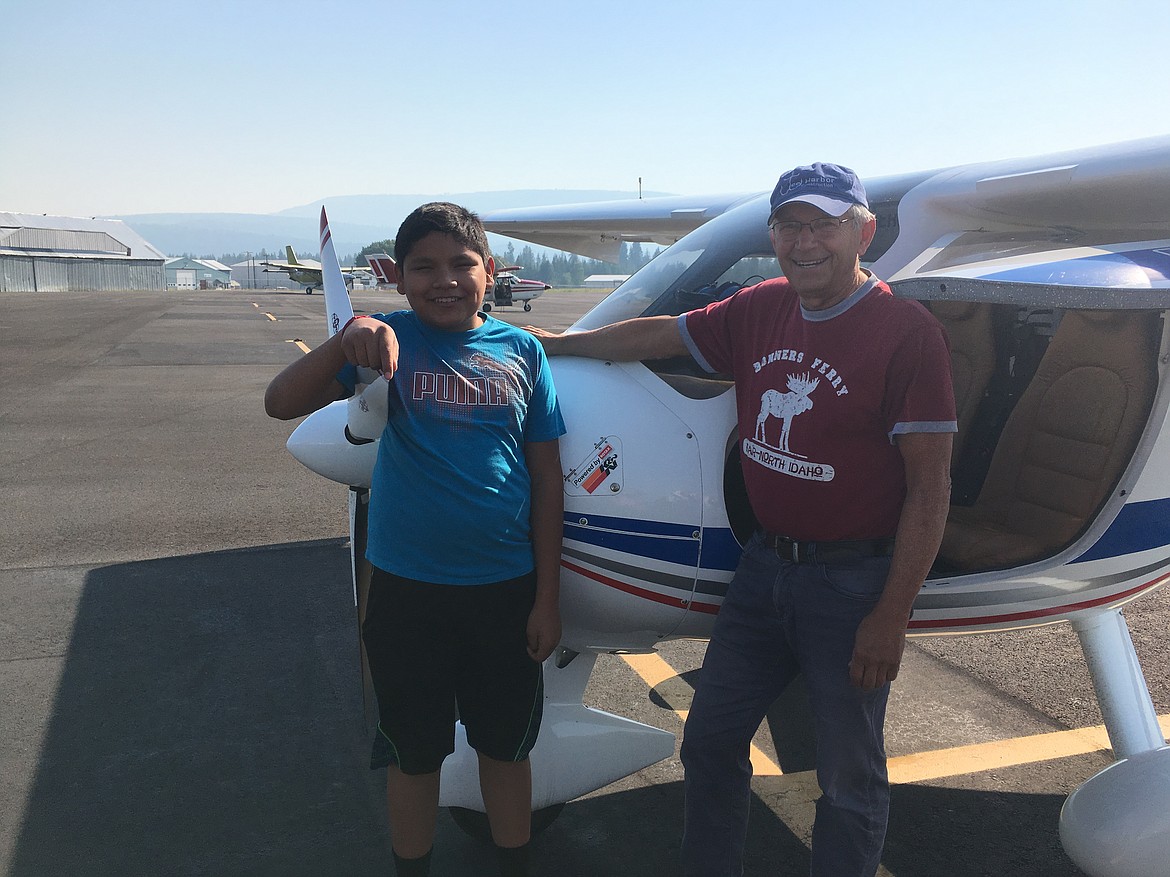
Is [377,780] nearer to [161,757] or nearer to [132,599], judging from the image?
[161,757]

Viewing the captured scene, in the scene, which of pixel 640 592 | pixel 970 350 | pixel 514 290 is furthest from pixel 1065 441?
pixel 514 290

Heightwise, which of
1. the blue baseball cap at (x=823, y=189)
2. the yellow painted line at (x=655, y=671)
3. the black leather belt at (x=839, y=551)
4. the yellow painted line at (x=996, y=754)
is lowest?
the yellow painted line at (x=996, y=754)

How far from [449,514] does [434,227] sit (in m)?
0.64

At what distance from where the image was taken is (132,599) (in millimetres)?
4645

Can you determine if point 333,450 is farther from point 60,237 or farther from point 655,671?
point 60,237

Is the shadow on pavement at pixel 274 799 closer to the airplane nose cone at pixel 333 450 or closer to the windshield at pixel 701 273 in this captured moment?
the airplane nose cone at pixel 333 450

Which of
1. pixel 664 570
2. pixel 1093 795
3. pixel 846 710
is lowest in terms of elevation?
pixel 1093 795

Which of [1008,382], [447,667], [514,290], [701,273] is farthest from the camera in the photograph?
[514,290]

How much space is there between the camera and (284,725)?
137 inches

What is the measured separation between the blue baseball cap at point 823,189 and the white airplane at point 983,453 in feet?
0.79

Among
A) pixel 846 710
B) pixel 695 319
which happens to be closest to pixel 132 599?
pixel 695 319

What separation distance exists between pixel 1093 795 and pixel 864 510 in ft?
3.66

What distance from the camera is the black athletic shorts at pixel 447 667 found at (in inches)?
83.6

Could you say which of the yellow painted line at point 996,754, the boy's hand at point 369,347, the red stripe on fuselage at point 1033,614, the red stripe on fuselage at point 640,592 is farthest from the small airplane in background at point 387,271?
the yellow painted line at point 996,754
